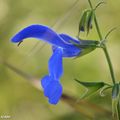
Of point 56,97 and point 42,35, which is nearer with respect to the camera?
point 56,97

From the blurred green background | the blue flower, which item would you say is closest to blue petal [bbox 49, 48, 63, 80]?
the blue flower

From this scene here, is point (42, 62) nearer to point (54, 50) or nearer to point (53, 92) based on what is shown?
point (54, 50)

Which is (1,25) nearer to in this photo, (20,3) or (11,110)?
(20,3)

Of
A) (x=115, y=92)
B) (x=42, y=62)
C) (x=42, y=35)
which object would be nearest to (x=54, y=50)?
(x=42, y=35)

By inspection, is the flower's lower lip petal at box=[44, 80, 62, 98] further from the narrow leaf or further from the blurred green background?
the blurred green background

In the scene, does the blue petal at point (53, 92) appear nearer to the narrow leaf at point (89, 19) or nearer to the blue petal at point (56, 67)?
the blue petal at point (56, 67)

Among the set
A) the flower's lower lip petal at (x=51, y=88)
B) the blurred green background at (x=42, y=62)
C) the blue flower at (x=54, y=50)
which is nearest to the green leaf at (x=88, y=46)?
the blue flower at (x=54, y=50)

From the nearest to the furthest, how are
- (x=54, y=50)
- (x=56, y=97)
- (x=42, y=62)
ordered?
(x=56, y=97), (x=54, y=50), (x=42, y=62)
